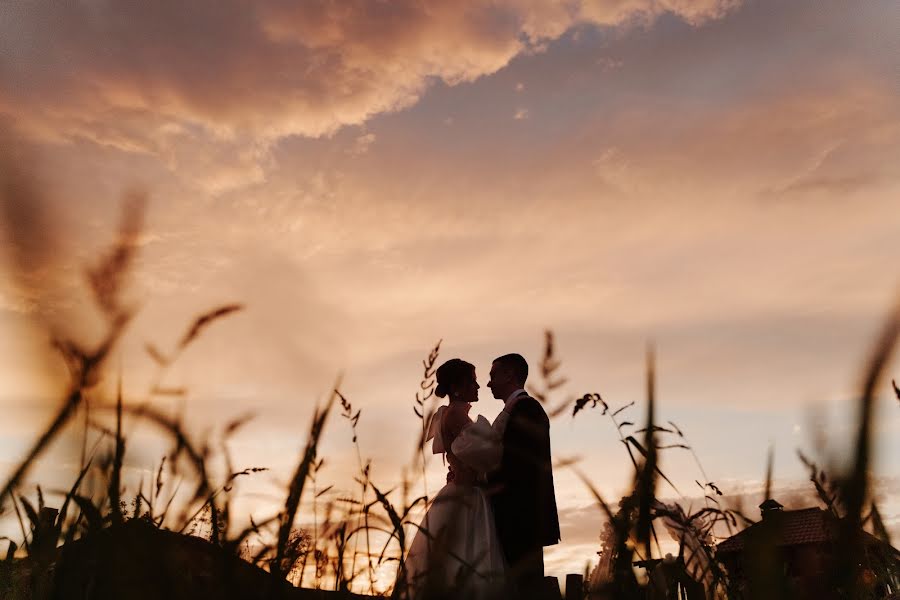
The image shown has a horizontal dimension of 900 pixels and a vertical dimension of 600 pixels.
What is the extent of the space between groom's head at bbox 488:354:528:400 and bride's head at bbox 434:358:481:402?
0.87 feet

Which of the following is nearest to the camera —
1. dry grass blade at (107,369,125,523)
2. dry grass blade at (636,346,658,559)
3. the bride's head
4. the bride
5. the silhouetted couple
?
dry grass blade at (636,346,658,559)

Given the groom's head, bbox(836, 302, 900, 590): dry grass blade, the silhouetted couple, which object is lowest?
bbox(836, 302, 900, 590): dry grass blade

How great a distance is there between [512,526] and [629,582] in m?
5.78

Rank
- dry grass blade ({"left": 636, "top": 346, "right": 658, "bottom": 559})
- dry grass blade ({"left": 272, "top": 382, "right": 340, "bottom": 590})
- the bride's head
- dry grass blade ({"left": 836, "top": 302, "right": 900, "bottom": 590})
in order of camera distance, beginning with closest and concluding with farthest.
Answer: dry grass blade ({"left": 836, "top": 302, "right": 900, "bottom": 590}) → dry grass blade ({"left": 636, "top": 346, "right": 658, "bottom": 559}) → dry grass blade ({"left": 272, "top": 382, "right": 340, "bottom": 590}) → the bride's head

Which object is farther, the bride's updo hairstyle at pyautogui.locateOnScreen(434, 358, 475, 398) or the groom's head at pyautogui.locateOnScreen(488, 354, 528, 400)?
the bride's updo hairstyle at pyautogui.locateOnScreen(434, 358, 475, 398)

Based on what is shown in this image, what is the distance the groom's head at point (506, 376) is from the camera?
24.9 feet

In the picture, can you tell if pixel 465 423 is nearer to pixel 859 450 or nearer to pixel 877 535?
pixel 877 535

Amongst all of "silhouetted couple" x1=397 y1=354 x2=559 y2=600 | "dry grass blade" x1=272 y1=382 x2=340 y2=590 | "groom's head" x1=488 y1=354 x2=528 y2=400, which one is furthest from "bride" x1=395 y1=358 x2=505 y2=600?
"dry grass blade" x1=272 y1=382 x2=340 y2=590

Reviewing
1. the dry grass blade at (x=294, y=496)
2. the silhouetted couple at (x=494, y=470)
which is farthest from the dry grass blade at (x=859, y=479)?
the silhouetted couple at (x=494, y=470)

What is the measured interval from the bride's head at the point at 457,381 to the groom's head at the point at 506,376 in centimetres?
27

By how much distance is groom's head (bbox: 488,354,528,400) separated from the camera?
7586 millimetres

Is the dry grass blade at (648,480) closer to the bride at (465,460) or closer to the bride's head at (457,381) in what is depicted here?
the bride at (465,460)

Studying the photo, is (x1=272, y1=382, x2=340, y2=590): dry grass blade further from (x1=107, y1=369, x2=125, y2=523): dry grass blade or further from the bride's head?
the bride's head

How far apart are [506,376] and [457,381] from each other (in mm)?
516
